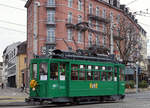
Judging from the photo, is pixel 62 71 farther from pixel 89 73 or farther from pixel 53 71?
pixel 89 73

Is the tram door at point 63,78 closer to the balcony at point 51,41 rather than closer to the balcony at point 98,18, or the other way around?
the balcony at point 51,41

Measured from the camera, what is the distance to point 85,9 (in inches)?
1953

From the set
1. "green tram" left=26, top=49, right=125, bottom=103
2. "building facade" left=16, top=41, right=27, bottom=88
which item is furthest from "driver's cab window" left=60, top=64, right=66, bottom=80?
"building facade" left=16, top=41, right=27, bottom=88

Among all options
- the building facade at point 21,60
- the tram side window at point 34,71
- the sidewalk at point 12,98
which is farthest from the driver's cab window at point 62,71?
the building facade at point 21,60

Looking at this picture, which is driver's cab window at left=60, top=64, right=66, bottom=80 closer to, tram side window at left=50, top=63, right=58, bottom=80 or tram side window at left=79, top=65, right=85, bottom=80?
tram side window at left=50, top=63, right=58, bottom=80

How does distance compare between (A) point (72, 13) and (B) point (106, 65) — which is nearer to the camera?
(B) point (106, 65)

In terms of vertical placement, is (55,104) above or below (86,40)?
below

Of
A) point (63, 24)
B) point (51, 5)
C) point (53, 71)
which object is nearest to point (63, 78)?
point (53, 71)

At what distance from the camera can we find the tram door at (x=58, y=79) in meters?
17.0

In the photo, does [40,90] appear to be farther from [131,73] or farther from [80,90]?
[131,73]

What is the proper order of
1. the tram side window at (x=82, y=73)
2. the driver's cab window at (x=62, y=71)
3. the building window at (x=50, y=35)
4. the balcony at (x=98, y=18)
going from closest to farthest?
the driver's cab window at (x=62, y=71) → the tram side window at (x=82, y=73) → the building window at (x=50, y=35) → the balcony at (x=98, y=18)

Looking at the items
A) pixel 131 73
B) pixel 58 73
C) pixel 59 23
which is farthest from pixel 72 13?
pixel 58 73

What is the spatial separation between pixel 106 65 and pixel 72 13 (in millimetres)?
27785

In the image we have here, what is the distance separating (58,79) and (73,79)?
111cm
